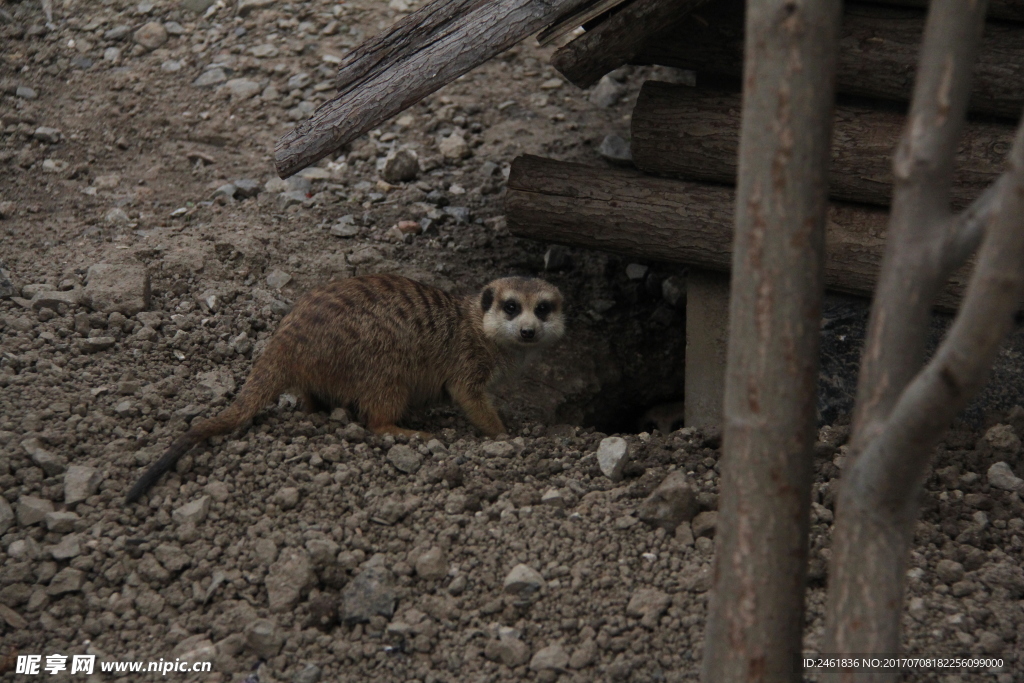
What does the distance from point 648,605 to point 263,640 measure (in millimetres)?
1110

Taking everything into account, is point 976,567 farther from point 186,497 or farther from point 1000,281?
point 186,497

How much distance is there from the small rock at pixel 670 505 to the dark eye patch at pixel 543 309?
1390 millimetres

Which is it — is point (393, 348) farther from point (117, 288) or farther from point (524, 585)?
point (524, 585)

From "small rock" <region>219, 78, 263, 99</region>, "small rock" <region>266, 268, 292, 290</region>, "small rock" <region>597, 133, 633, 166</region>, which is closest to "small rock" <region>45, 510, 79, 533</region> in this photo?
"small rock" <region>266, 268, 292, 290</region>

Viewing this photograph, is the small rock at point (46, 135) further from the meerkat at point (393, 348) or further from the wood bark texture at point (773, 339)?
the wood bark texture at point (773, 339)

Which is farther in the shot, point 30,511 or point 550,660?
point 30,511

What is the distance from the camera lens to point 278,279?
4531mm

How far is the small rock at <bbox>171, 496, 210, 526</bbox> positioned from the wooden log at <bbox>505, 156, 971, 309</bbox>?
2.06 meters

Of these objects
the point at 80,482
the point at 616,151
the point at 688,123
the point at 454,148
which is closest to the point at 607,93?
the point at 616,151

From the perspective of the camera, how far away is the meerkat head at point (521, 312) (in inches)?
166

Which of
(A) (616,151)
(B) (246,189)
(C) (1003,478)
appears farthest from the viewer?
(A) (616,151)

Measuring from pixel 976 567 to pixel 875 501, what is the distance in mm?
1476

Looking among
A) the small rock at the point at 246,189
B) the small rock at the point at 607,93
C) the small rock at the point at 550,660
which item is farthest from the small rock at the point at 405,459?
the small rock at the point at 607,93

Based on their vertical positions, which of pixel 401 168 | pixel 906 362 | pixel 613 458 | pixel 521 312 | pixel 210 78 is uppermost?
pixel 210 78
